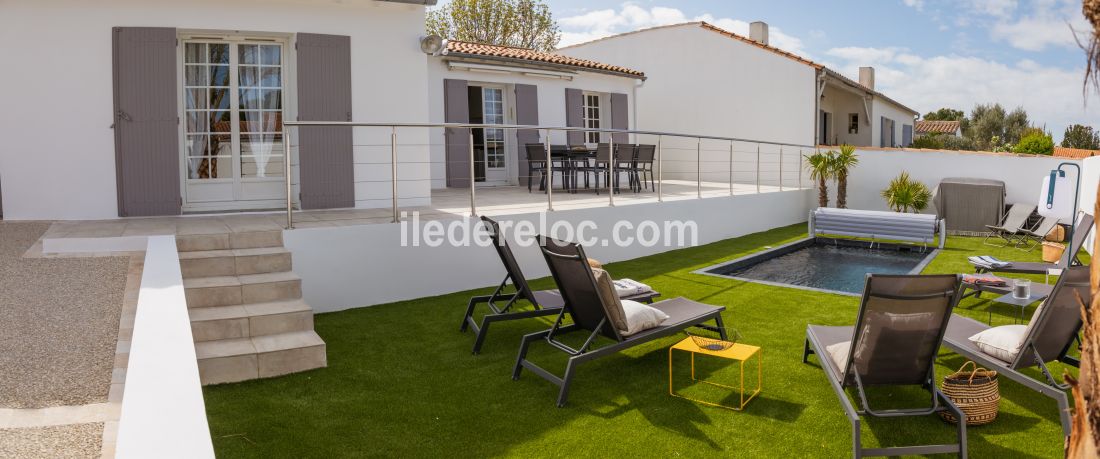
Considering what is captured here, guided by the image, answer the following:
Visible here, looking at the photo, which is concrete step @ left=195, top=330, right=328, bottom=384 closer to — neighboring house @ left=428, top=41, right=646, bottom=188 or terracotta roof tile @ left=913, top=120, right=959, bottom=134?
neighboring house @ left=428, top=41, right=646, bottom=188

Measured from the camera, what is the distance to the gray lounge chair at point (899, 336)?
3.61m

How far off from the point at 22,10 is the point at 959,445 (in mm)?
9026

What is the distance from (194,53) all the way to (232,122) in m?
0.86

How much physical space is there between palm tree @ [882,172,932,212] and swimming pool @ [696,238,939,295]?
9.07 feet

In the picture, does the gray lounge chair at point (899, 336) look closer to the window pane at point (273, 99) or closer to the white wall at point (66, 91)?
the white wall at point (66, 91)

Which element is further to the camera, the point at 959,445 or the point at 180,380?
the point at 959,445

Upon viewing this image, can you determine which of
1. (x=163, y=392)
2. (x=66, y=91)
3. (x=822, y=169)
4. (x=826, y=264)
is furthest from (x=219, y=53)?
(x=822, y=169)

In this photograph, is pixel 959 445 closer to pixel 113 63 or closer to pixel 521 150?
pixel 113 63

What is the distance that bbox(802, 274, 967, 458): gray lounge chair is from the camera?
11.8 feet

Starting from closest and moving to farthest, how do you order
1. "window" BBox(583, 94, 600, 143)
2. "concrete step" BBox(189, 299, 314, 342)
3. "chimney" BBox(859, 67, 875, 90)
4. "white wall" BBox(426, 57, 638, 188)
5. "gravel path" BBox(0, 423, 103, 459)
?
1. "gravel path" BBox(0, 423, 103, 459)
2. "concrete step" BBox(189, 299, 314, 342)
3. "white wall" BBox(426, 57, 638, 188)
4. "window" BBox(583, 94, 600, 143)
5. "chimney" BBox(859, 67, 875, 90)

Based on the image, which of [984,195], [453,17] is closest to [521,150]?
[984,195]

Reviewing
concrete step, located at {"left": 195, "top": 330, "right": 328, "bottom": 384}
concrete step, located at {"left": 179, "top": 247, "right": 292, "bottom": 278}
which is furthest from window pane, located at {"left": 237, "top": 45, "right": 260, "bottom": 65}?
concrete step, located at {"left": 195, "top": 330, "right": 328, "bottom": 384}

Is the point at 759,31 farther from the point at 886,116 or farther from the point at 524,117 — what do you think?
the point at 524,117

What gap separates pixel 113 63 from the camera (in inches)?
301
